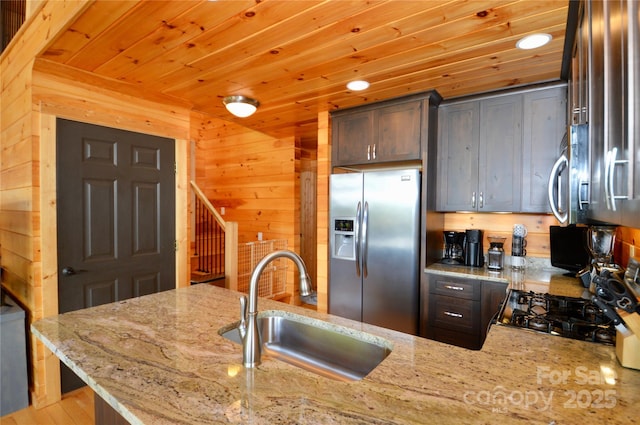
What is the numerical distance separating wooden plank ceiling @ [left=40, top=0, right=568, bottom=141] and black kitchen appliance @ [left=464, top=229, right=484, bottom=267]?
3.93 ft

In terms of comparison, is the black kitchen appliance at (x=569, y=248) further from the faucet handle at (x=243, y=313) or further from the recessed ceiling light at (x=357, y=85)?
the faucet handle at (x=243, y=313)

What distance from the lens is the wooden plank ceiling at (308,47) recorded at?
1607 millimetres

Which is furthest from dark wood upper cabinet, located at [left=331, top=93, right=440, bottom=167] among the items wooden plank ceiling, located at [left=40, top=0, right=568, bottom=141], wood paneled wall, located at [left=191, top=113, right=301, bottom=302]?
wood paneled wall, located at [left=191, top=113, right=301, bottom=302]

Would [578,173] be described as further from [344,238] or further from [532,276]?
[344,238]

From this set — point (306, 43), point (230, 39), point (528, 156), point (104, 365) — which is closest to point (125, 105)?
point (230, 39)

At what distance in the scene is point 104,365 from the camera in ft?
3.47

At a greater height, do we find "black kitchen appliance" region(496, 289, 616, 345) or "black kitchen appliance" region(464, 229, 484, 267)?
"black kitchen appliance" region(464, 229, 484, 267)

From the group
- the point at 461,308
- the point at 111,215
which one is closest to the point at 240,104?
the point at 111,215

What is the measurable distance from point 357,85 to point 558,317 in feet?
6.55

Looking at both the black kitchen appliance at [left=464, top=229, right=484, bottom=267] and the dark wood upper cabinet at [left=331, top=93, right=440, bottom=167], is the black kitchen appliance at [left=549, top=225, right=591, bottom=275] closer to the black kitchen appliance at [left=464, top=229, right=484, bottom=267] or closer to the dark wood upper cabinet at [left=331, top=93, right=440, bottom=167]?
the black kitchen appliance at [left=464, top=229, right=484, bottom=267]

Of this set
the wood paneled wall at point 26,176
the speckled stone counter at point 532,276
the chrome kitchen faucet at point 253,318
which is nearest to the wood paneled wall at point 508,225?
the speckled stone counter at point 532,276

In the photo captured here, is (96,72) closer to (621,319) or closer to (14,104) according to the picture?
(14,104)

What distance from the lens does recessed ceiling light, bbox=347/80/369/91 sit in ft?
8.21

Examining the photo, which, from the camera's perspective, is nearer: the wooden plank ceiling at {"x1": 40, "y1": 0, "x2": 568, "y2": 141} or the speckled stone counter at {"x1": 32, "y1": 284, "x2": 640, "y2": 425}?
the speckled stone counter at {"x1": 32, "y1": 284, "x2": 640, "y2": 425}
